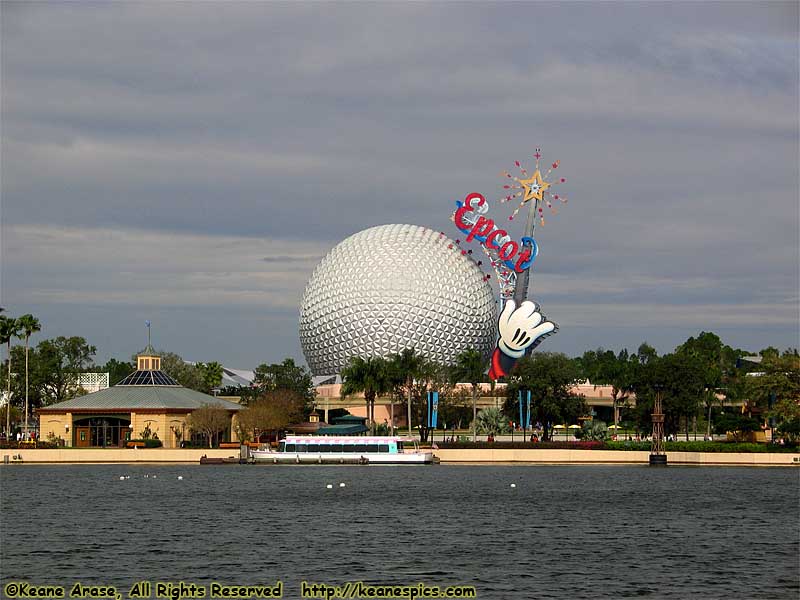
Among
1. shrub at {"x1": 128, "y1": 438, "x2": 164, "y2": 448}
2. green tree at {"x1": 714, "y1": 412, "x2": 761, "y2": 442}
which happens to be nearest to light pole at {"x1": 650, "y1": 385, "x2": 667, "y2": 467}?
green tree at {"x1": 714, "y1": 412, "x2": 761, "y2": 442}

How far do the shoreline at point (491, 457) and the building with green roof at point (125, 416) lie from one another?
8.83 metres

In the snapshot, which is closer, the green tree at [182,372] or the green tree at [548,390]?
the green tree at [548,390]

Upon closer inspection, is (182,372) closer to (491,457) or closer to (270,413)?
(270,413)

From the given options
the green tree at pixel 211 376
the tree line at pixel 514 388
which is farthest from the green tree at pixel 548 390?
the green tree at pixel 211 376

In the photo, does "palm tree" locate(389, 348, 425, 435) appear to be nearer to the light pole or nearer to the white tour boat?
the white tour boat

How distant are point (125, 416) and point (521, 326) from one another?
131ft

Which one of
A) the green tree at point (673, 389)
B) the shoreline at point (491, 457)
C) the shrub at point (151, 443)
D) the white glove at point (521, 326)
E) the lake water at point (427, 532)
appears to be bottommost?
the lake water at point (427, 532)

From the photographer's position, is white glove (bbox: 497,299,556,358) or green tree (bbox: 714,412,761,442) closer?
green tree (bbox: 714,412,761,442)

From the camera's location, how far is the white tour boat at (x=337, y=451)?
9812 cm

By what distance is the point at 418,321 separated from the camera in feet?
443

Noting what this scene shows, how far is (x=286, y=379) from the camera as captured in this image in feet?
453

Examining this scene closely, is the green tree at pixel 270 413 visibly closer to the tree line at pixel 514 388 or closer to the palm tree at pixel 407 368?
the tree line at pixel 514 388

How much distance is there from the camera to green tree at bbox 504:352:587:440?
11444 cm

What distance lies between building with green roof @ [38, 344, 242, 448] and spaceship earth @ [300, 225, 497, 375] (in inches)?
897
